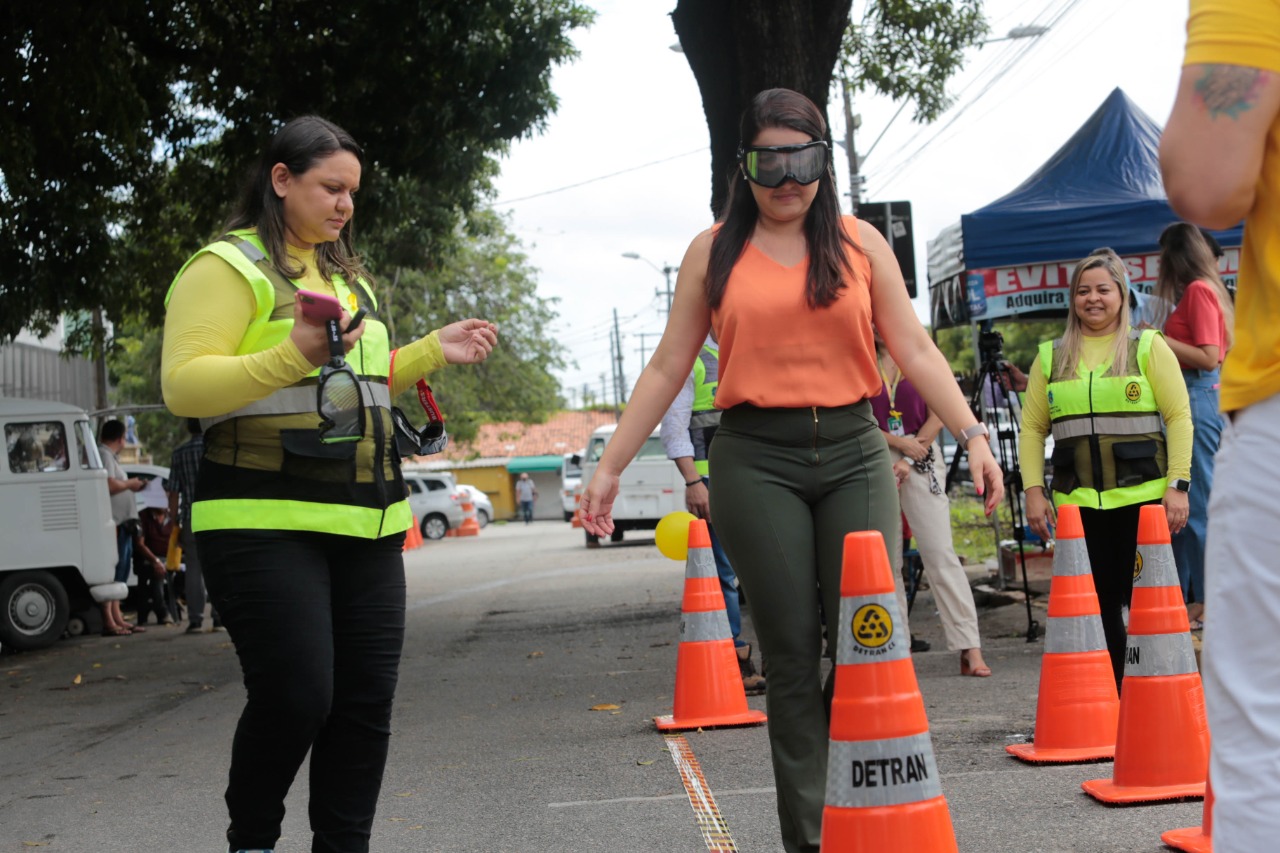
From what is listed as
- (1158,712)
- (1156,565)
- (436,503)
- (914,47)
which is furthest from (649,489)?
(1158,712)

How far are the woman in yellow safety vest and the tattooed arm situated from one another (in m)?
3.90

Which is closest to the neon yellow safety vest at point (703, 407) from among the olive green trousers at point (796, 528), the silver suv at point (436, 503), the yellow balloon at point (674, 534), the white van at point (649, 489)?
the yellow balloon at point (674, 534)

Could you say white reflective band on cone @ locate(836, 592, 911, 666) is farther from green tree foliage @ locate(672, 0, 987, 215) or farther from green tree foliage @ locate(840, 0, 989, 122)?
green tree foliage @ locate(840, 0, 989, 122)

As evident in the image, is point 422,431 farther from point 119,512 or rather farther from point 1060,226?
point 119,512

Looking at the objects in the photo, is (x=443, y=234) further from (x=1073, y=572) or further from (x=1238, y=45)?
(x=1238, y=45)

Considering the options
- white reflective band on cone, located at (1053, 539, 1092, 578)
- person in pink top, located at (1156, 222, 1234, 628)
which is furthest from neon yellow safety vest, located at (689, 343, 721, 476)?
white reflective band on cone, located at (1053, 539, 1092, 578)

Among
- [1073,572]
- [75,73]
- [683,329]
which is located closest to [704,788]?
[1073,572]

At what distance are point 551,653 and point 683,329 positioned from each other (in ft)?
22.4

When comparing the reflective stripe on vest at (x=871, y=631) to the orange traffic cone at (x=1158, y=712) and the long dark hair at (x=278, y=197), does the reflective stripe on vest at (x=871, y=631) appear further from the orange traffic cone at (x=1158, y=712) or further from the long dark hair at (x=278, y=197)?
the orange traffic cone at (x=1158, y=712)

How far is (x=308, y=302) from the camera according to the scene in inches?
126

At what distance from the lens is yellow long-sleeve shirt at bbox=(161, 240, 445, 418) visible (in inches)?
130

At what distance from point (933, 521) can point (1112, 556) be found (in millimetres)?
2212

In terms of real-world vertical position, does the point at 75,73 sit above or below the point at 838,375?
above

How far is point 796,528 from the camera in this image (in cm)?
373
